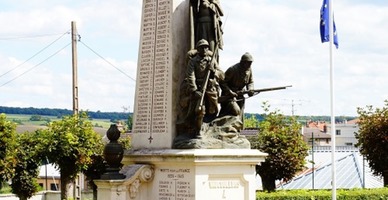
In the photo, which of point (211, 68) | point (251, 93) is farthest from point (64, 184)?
point (211, 68)

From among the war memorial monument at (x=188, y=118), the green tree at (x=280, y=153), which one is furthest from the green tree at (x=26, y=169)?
the war memorial monument at (x=188, y=118)

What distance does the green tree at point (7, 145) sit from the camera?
2675 cm

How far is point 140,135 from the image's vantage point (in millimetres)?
12648

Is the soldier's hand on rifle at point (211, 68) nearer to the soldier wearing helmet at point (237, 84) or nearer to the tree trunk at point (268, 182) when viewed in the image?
the soldier wearing helmet at point (237, 84)

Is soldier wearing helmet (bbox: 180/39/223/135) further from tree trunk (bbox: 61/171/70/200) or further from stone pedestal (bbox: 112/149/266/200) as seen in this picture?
tree trunk (bbox: 61/171/70/200)

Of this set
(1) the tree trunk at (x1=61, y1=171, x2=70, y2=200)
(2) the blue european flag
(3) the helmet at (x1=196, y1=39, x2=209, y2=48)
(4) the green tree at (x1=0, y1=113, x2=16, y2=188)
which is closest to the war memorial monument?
(3) the helmet at (x1=196, y1=39, x2=209, y2=48)

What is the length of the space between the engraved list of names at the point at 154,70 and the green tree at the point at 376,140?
18702mm

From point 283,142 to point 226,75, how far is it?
18404 millimetres

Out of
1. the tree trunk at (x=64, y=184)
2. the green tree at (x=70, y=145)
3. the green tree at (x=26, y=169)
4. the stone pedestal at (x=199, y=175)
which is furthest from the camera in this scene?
the green tree at (x=26, y=169)

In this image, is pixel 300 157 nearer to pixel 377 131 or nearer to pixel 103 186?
pixel 377 131

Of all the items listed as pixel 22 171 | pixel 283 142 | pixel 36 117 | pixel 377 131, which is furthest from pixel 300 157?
pixel 36 117

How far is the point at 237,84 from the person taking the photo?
12.3 meters

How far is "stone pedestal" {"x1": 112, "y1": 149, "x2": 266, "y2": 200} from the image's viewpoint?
1154cm

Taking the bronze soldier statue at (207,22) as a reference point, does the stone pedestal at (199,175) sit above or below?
below
